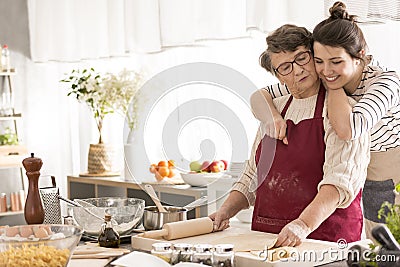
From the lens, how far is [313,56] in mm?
2207

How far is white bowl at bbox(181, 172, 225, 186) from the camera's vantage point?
363 cm

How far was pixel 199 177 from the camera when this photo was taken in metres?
3.71

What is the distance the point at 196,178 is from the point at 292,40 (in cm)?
166

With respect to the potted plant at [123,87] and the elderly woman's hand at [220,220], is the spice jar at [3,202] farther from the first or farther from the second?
the elderly woman's hand at [220,220]

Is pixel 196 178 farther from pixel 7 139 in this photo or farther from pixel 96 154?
pixel 7 139

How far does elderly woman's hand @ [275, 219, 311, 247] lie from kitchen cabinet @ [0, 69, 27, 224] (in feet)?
11.0

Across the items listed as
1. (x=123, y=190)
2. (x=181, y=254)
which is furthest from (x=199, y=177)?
(x=181, y=254)

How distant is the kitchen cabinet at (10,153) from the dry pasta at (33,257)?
133 inches

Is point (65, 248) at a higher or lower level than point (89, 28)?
lower

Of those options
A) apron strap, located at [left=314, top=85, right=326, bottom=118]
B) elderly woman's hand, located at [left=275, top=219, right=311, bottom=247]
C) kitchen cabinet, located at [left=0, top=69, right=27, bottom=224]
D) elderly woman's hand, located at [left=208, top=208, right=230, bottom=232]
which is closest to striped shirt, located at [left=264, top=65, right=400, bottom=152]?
apron strap, located at [left=314, top=85, right=326, bottom=118]

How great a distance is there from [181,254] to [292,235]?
1.19 feet

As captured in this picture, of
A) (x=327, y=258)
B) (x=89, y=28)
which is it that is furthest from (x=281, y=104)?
(x=89, y=28)

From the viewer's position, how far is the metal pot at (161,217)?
7.13ft

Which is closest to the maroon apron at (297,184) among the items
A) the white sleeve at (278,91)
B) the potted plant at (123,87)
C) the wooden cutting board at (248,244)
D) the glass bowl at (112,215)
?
the wooden cutting board at (248,244)
